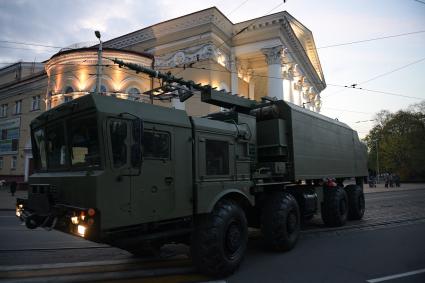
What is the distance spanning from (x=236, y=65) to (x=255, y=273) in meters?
28.6

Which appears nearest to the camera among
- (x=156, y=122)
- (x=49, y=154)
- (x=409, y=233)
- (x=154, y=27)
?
(x=156, y=122)

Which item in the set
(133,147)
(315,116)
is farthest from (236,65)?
(133,147)

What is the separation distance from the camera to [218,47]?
3055 centimetres

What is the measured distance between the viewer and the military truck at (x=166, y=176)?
16.1ft

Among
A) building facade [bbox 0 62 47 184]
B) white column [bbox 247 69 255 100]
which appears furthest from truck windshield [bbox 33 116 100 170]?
building facade [bbox 0 62 47 184]

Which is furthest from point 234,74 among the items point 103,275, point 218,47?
point 103,275

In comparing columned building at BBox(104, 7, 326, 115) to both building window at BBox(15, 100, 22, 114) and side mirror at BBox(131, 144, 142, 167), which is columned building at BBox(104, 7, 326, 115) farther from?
side mirror at BBox(131, 144, 142, 167)

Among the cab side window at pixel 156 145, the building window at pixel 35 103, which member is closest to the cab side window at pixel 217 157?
the cab side window at pixel 156 145

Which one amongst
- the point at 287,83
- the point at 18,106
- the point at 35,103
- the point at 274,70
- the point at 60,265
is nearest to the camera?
the point at 60,265

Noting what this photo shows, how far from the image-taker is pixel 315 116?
32.8 ft

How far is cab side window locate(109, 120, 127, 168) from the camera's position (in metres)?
4.94

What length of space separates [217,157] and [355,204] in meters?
7.51

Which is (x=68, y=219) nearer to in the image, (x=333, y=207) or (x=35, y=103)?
(x=333, y=207)

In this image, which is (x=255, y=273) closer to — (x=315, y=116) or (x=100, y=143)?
(x=100, y=143)
